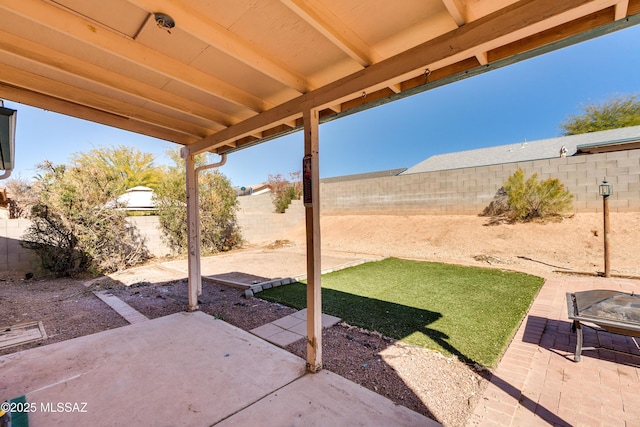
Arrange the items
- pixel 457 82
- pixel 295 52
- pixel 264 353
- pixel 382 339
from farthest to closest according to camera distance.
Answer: pixel 382 339 → pixel 264 353 → pixel 295 52 → pixel 457 82

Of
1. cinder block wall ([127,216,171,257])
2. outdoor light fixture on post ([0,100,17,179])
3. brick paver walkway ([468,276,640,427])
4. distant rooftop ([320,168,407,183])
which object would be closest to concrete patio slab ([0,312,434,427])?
brick paver walkway ([468,276,640,427])

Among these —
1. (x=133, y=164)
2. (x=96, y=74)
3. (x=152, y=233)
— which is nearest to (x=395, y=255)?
(x=152, y=233)

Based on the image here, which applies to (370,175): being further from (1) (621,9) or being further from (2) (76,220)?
(1) (621,9)

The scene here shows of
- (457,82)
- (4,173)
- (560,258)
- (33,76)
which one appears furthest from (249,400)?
(560,258)

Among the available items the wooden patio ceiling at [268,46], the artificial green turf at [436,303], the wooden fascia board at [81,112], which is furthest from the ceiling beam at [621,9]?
the wooden fascia board at [81,112]

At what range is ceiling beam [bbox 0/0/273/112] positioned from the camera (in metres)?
1.66

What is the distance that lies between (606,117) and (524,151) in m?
7.94

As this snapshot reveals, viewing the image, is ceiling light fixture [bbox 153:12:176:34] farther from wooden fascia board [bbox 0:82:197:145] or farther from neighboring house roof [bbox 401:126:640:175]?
neighboring house roof [bbox 401:126:640:175]

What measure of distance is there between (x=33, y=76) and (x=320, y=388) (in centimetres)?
374

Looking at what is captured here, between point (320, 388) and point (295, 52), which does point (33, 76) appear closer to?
point (295, 52)

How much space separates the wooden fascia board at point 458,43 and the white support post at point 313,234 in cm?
23

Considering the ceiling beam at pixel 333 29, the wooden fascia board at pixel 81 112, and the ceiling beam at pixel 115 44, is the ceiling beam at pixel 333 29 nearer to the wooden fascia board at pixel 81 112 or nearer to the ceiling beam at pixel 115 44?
the ceiling beam at pixel 115 44

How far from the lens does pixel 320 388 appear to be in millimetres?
2318

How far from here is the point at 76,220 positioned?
6.76 meters
